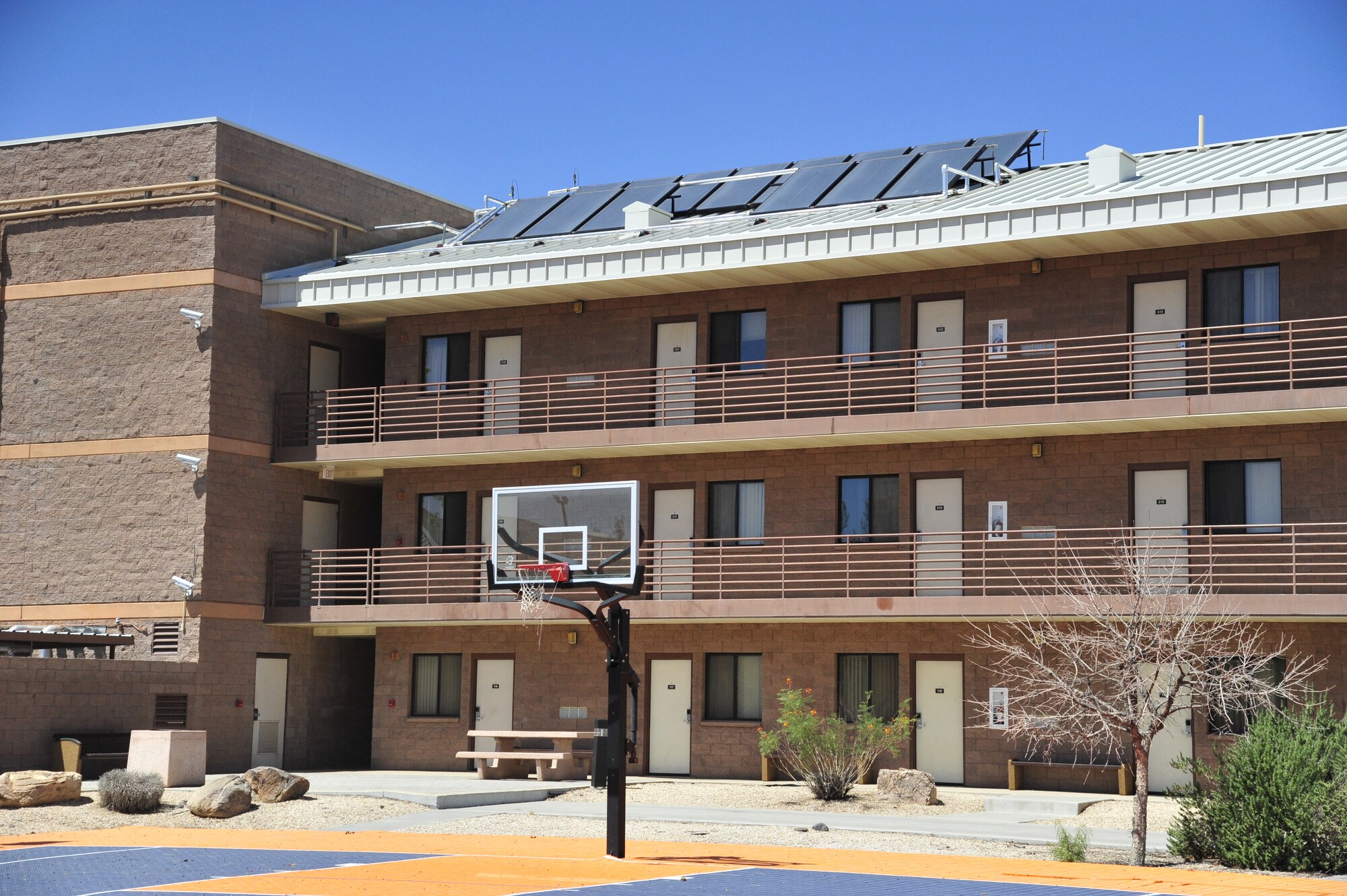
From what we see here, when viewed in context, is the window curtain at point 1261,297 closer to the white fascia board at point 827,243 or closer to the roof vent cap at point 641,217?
the white fascia board at point 827,243

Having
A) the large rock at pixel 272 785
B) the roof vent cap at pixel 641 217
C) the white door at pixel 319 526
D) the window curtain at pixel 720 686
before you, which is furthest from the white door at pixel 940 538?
the white door at pixel 319 526

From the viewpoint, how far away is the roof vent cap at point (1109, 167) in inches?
1078

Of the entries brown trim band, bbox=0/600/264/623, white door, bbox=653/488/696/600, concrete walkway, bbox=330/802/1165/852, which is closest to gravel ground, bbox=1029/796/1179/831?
concrete walkway, bbox=330/802/1165/852

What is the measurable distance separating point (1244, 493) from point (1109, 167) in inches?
245

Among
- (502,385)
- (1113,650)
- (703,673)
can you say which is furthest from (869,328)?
(1113,650)

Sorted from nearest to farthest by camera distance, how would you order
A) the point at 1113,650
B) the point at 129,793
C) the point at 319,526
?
the point at 1113,650, the point at 129,793, the point at 319,526

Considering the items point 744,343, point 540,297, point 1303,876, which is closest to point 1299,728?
point 1303,876

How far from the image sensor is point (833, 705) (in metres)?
28.2

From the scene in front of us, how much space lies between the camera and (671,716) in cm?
2961

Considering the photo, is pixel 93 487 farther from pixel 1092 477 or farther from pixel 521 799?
pixel 1092 477

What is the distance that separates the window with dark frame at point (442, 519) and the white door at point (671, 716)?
17.4 feet

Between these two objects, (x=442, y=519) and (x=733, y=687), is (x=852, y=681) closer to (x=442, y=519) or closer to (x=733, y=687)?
(x=733, y=687)

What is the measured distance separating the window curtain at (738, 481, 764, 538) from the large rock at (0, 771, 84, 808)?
12792 millimetres

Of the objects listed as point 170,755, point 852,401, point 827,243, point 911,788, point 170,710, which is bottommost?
point 911,788
